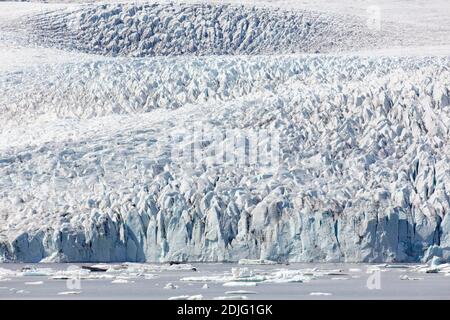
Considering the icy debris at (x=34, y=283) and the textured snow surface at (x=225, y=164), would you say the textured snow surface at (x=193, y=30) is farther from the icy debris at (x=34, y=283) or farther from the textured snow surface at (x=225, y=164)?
the icy debris at (x=34, y=283)

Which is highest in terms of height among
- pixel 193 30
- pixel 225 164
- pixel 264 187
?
pixel 193 30

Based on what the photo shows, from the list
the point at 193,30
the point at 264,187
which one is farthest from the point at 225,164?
the point at 193,30

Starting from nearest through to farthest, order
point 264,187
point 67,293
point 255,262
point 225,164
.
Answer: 1. point 67,293
2. point 255,262
3. point 264,187
4. point 225,164

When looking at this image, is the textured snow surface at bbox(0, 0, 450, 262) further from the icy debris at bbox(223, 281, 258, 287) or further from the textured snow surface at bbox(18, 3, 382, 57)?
the textured snow surface at bbox(18, 3, 382, 57)

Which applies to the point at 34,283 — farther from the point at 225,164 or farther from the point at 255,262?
the point at 225,164

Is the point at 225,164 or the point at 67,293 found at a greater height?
the point at 225,164

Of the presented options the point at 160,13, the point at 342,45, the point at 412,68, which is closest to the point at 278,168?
the point at 412,68

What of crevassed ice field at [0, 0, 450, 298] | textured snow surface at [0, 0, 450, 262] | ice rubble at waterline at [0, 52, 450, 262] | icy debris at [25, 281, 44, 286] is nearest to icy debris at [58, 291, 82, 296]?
icy debris at [25, 281, 44, 286]
